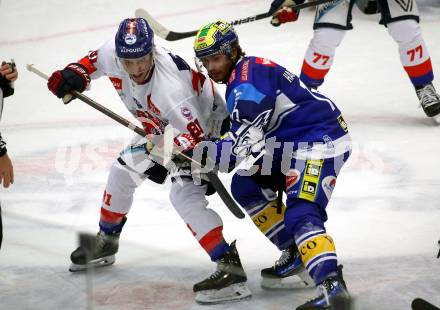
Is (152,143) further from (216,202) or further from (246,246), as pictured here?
(216,202)

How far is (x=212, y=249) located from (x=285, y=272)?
11.2 inches

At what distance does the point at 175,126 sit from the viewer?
3268 mm

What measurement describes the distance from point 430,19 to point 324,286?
426 centimetres

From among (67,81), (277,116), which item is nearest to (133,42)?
(67,81)

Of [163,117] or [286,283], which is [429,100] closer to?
[286,283]

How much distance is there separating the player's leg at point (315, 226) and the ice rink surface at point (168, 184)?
0.16m

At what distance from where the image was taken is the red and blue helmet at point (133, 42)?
323 centimetres

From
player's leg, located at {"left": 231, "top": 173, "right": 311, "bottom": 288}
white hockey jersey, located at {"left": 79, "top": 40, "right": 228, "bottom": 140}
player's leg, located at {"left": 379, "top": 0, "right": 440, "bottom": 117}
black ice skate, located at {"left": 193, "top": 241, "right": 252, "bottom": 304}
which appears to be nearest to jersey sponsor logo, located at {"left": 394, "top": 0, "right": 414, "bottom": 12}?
player's leg, located at {"left": 379, "top": 0, "right": 440, "bottom": 117}

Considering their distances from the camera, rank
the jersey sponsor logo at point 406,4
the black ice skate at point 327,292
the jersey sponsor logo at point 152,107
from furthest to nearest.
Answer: the jersey sponsor logo at point 406,4
the jersey sponsor logo at point 152,107
the black ice skate at point 327,292

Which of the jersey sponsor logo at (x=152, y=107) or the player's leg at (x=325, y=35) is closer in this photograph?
the jersey sponsor logo at (x=152, y=107)

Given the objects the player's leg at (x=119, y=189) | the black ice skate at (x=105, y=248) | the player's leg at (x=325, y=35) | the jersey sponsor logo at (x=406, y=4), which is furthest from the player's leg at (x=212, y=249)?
the jersey sponsor logo at (x=406, y=4)

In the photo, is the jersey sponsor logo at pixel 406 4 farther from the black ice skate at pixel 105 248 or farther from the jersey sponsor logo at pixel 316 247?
the jersey sponsor logo at pixel 316 247

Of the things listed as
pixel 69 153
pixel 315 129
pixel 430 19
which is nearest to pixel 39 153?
pixel 69 153

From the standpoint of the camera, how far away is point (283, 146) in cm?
318
